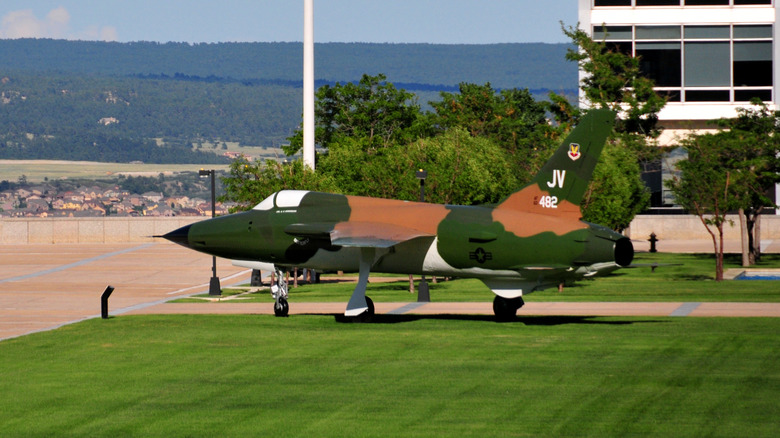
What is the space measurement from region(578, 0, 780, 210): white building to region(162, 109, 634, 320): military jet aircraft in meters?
49.2

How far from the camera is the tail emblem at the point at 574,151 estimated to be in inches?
1158

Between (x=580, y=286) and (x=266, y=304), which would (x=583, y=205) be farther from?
(x=266, y=304)

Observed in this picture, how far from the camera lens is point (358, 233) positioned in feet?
Result: 99.1

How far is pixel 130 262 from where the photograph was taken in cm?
6694

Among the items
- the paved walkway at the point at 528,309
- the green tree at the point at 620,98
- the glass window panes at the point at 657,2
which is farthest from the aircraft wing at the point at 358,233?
the glass window panes at the point at 657,2

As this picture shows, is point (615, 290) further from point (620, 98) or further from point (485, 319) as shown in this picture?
point (620, 98)

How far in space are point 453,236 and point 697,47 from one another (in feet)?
171

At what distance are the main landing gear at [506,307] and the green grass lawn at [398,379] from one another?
937 mm

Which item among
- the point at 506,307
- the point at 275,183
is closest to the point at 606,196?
the point at 275,183

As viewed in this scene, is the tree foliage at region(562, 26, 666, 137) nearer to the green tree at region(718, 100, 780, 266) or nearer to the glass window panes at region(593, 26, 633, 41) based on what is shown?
the glass window panes at region(593, 26, 633, 41)

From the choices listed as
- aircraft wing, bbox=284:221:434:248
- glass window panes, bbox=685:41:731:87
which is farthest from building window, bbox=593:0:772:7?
aircraft wing, bbox=284:221:434:248

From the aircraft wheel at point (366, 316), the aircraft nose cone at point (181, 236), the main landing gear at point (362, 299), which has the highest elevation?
the aircraft nose cone at point (181, 236)

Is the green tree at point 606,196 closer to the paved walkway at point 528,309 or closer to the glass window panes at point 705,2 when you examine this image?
the paved walkway at point 528,309

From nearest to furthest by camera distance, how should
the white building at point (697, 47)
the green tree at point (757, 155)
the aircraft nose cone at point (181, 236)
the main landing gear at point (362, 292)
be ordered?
the main landing gear at point (362, 292) → the aircraft nose cone at point (181, 236) → the green tree at point (757, 155) → the white building at point (697, 47)
